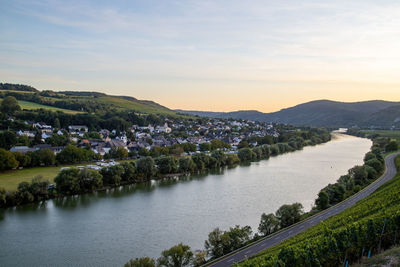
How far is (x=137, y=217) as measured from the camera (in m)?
15.6

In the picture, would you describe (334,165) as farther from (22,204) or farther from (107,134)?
(107,134)

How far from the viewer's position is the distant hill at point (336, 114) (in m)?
104

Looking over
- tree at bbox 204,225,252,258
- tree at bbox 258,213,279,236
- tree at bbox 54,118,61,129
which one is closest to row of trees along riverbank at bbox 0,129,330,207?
tree at bbox 204,225,252,258

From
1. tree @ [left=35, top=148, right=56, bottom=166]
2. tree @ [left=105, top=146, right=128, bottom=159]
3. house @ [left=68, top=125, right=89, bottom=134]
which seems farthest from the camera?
house @ [left=68, top=125, right=89, bottom=134]

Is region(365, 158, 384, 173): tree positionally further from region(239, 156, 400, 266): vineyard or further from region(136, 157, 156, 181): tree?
region(239, 156, 400, 266): vineyard

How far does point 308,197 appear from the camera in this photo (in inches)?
757

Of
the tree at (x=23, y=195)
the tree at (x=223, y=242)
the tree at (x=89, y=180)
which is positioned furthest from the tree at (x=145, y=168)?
the tree at (x=223, y=242)

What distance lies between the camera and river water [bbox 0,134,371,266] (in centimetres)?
1169

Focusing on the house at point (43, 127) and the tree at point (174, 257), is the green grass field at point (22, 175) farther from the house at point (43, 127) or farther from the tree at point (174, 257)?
the house at point (43, 127)

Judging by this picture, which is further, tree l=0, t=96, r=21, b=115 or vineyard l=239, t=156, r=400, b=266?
tree l=0, t=96, r=21, b=115

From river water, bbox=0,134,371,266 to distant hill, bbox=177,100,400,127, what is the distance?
8865 centimetres

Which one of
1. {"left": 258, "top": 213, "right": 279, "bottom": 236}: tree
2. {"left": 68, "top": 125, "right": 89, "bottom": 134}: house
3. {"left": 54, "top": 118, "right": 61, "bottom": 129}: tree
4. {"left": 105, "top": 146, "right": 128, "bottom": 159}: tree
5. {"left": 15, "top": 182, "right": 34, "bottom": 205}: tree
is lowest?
{"left": 258, "top": 213, "right": 279, "bottom": 236}: tree

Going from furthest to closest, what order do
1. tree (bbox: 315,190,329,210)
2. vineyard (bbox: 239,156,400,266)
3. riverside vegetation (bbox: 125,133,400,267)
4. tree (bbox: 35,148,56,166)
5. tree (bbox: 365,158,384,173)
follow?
tree (bbox: 35,148,56,166) → tree (bbox: 365,158,384,173) → tree (bbox: 315,190,329,210) → riverside vegetation (bbox: 125,133,400,267) → vineyard (bbox: 239,156,400,266)

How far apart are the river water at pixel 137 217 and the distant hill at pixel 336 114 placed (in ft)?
291
